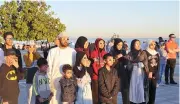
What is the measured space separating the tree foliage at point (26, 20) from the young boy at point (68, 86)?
105ft

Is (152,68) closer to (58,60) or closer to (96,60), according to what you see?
(96,60)

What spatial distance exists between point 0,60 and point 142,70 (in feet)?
9.35

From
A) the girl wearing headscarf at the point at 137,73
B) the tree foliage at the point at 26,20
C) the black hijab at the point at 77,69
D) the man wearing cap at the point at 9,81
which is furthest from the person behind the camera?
the tree foliage at the point at 26,20

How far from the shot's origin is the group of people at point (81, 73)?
513cm

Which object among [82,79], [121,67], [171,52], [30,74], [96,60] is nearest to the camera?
[82,79]

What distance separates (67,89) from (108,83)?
81 cm

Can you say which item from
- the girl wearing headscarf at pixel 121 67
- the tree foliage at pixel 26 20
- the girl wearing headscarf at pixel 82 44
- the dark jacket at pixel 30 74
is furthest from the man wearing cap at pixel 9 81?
the tree foliage at pixel 26 20

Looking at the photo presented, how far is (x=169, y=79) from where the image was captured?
37.3 ft

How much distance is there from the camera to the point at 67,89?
521 cm

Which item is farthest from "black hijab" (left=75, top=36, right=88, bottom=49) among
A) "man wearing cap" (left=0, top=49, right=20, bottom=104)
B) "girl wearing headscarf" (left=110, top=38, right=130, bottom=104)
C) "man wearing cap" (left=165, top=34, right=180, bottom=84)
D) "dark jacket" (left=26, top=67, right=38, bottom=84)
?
"man wearing cap" (left=165, top=34, right=180, bottom=84)

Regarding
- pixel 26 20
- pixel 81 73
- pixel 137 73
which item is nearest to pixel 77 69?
pixel 81 73

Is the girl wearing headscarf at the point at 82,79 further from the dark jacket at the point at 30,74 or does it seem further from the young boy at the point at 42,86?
the dark jacket at the point at 30,74

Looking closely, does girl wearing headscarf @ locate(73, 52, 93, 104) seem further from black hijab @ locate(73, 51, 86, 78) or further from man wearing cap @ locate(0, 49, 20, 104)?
man wearing cap @ locate(0, 49, 20, 104)

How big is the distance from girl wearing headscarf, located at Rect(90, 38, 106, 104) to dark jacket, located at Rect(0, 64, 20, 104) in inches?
58.2
